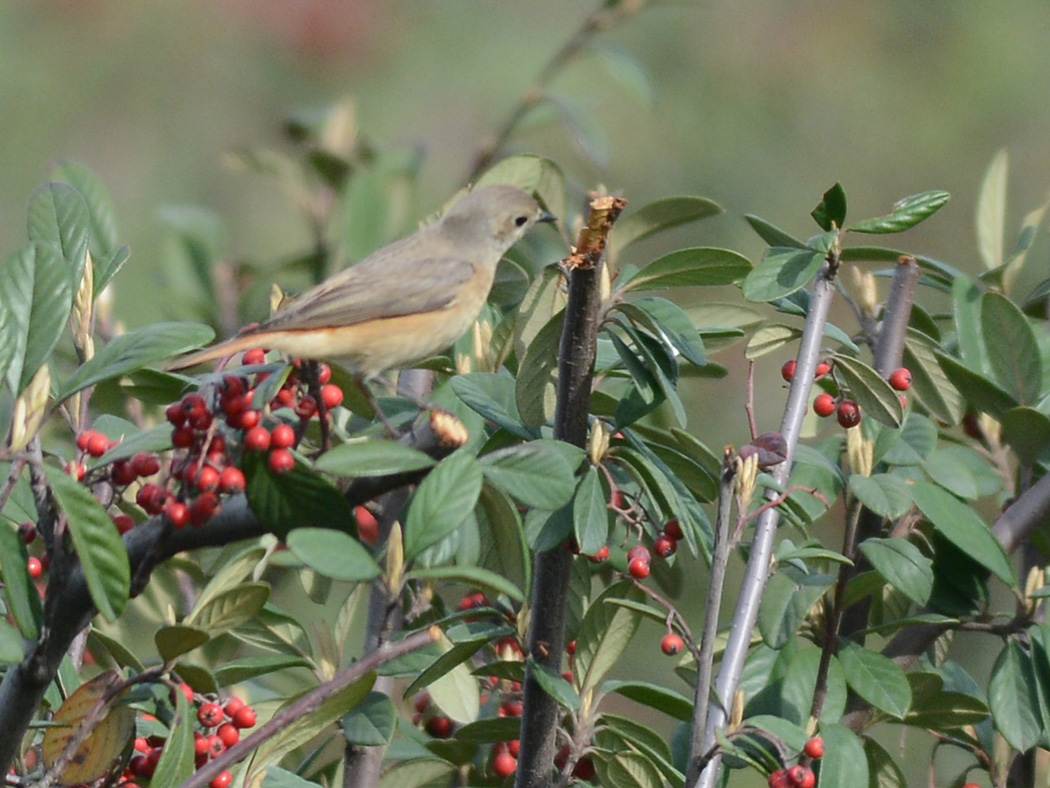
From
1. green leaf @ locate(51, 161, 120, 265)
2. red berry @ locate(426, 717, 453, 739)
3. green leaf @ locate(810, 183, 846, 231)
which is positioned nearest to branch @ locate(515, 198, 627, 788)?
green leaf @ locate(810, 183, 846, 231)

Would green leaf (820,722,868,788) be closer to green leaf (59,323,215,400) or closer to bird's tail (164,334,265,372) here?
green leaf (59,323,215,400)

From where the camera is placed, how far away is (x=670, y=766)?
1.70 m

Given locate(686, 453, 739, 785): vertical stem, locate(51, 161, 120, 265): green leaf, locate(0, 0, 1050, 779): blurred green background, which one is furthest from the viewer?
locate(0, 0, 1050, 779): blurred green background

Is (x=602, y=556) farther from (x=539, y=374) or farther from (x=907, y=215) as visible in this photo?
(x=907, y=215)

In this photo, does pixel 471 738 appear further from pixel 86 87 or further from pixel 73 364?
pixel 86 87

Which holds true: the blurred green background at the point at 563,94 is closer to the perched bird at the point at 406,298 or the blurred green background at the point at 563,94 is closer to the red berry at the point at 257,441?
the perched bird at the point at 406,298

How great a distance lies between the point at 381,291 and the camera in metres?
2.74

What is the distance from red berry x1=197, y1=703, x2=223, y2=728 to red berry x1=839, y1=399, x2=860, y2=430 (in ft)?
3.28

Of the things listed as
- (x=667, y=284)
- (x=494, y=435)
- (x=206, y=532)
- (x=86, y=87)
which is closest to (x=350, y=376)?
(x=494, y=435)

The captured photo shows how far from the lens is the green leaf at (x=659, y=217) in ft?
7.15

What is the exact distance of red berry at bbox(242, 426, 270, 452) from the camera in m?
1.41

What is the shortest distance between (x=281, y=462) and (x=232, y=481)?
6 centimetres

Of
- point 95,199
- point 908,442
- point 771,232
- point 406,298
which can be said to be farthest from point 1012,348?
point 95,199

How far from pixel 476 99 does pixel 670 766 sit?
19.6 feet
